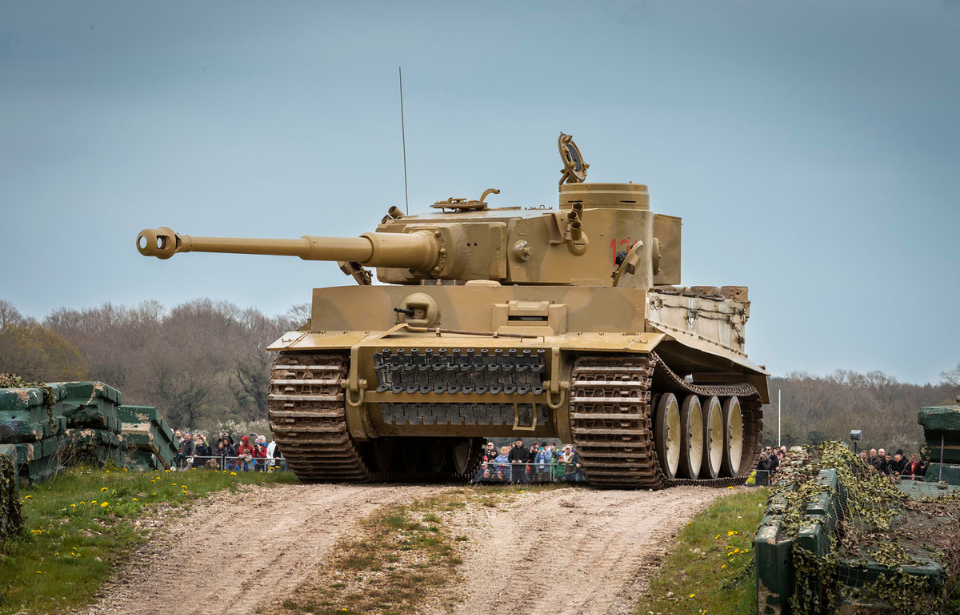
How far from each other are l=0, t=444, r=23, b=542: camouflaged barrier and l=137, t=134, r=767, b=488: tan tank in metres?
2.66

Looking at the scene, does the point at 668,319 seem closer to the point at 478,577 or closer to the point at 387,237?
the point at 387,237

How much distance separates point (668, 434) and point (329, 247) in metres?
4.68

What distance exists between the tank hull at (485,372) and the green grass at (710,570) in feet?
8.33

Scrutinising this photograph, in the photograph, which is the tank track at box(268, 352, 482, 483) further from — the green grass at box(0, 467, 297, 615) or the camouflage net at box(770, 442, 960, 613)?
the camouflage net at box(770, 442, 960, 613)

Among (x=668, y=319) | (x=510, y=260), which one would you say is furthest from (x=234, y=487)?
(x=668, y=319)

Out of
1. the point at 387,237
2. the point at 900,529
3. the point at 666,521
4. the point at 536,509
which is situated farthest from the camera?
the point at 387,237

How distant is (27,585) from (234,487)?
475 cm

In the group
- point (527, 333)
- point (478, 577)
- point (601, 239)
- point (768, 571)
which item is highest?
point (601, 239)

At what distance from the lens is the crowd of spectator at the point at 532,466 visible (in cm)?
2078

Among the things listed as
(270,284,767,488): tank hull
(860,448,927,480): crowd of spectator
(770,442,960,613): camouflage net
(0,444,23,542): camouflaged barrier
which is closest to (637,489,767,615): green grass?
(770,442,960,613): camouflage net

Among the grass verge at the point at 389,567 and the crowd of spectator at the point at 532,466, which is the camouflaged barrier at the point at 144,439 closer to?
the crowd of spectator at the point at 532,466

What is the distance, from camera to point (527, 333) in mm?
14984

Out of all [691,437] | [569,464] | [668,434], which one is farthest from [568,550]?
[569,464]

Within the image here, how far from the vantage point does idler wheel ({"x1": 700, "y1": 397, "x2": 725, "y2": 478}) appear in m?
17.6
